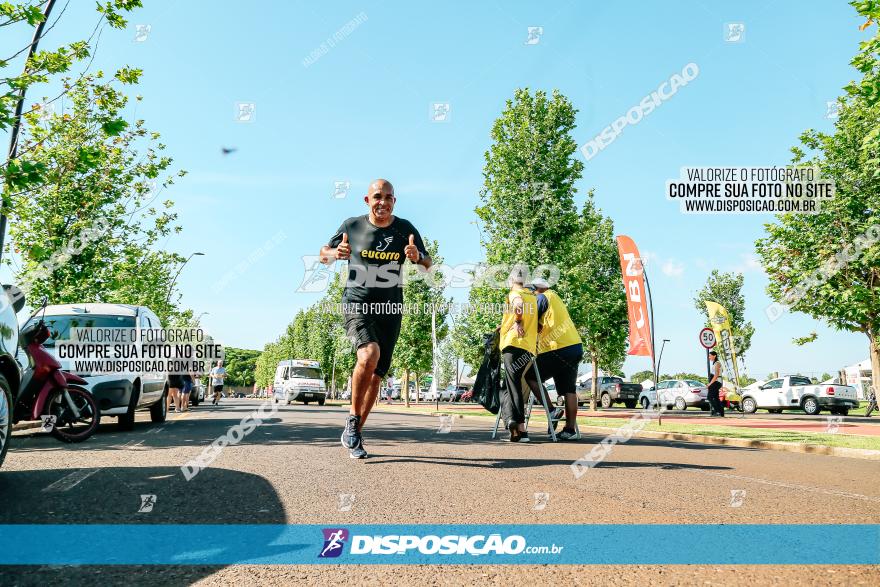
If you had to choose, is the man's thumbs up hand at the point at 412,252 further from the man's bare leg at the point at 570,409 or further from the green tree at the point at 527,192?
the green tree at the point at 527,192

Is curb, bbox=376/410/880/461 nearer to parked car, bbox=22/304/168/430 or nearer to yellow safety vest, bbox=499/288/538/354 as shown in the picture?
yellow safety vest, bbox=499/288/538/354

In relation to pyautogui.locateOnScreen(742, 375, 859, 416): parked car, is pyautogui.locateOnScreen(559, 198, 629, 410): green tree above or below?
above

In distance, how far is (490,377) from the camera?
911cm

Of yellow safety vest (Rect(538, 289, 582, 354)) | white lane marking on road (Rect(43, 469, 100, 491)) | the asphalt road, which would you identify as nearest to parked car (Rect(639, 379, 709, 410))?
yellow safety vest (Rect(538, 289, 582, 354))

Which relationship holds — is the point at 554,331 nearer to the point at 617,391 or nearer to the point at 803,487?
the point at 803,487

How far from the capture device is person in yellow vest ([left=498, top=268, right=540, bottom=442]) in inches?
312

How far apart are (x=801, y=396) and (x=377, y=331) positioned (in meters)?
28.0

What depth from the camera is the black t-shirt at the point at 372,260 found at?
5676mm

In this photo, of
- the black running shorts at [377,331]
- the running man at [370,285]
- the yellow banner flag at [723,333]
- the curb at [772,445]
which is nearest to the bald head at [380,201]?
the running man at [370,285]

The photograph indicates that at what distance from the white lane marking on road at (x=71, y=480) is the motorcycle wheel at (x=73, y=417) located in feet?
11.1

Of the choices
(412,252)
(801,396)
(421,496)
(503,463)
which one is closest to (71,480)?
(421,496)

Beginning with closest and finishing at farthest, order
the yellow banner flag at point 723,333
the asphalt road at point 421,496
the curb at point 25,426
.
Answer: the asphalt road at point 421,496, the curb at point 25,426, the yellow banner flag at point 723,333

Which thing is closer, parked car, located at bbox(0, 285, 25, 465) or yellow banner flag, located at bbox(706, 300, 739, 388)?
parked car, located at bbox(0, 285, 25, 465)

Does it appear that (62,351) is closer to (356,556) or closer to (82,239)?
(82,239)
